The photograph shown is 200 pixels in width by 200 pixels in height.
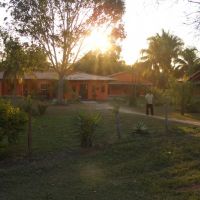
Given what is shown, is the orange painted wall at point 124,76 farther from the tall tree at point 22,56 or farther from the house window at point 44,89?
the tall tree at point 22,56

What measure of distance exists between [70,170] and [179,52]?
45.4 metres

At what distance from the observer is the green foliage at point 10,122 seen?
1325 cm

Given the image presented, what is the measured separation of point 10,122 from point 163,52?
1716 inches

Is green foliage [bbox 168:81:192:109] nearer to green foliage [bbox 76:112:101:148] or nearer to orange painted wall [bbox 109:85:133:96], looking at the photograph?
green foliage [bbox 76:112:101:148]

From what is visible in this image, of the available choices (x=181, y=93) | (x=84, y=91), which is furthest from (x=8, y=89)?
(x=181, y=93)

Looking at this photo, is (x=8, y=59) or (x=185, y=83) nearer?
(x=185, y=83)

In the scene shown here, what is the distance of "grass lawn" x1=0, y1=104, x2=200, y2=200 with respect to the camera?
8.62m

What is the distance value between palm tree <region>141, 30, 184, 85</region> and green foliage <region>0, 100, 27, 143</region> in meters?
41.9

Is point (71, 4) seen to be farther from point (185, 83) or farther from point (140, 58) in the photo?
point (140, 58)

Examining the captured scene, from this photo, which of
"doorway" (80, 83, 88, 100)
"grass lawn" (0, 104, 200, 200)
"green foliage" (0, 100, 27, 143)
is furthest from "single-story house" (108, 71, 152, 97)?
"green foliage" (0, 100, 27, 143)

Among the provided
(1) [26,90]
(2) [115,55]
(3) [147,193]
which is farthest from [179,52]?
(3) [147,193]


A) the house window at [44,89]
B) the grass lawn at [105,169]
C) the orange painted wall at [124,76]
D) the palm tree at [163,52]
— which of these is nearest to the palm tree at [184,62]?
the palm tree at [163,52]

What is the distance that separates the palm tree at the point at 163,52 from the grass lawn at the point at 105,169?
38.9 metres

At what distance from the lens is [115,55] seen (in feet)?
144
